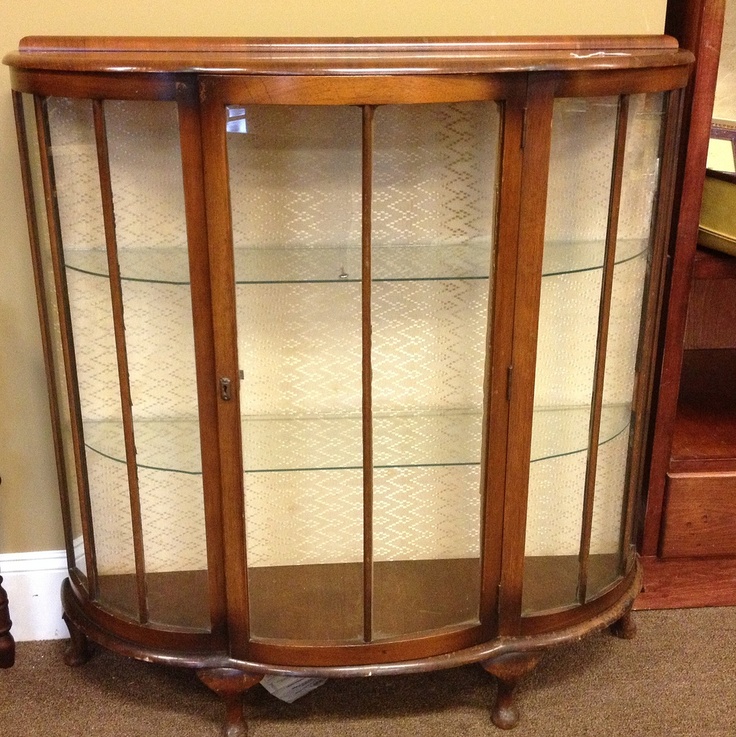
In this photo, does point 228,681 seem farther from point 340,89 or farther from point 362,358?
point 340,89

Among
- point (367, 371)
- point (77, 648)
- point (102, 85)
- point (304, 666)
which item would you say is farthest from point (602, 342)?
point (77, 648)

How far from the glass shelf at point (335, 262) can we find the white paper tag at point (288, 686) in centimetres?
63

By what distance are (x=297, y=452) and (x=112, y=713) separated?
52cm

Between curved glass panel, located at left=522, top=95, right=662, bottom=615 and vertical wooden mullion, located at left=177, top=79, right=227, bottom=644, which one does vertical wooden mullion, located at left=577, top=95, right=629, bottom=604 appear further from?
vertical wooden mullion, located at left=177, top=79, right=227, bottom=644

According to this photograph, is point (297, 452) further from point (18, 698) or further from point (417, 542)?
point (18, 698)

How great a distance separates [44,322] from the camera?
1304mm

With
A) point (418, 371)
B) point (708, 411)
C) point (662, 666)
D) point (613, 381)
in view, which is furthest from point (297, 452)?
point (708, 411)

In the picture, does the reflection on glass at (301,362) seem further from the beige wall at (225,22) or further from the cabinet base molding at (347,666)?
the beige wall at (225,22)

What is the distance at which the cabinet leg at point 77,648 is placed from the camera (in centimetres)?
147

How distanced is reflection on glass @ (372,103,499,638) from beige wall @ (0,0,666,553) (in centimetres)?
27

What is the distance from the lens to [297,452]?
1.28 metres

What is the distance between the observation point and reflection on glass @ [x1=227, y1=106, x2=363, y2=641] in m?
1.12

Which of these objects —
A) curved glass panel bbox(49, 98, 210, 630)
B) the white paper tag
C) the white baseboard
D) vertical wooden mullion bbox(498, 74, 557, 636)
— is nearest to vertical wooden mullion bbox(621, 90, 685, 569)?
vertical wooden mullion bbox(498, 74, 557, 636)

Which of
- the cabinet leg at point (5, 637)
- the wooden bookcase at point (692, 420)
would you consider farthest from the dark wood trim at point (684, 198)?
the cabinet leg at point (5, 637)
